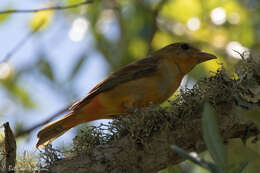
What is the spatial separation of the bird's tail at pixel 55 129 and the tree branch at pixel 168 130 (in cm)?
75

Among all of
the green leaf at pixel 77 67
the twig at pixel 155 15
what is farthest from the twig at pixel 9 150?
the green leaf at pixel 77 67

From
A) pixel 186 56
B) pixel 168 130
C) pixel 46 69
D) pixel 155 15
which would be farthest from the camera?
pixel 46 69

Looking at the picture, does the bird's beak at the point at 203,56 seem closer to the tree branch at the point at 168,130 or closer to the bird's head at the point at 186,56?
the bird's head at the point at 186,56

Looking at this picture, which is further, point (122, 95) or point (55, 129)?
point (122, 95)

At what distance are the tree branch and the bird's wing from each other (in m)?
0.98

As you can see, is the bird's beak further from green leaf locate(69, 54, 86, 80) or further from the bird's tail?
green leaf locate(69, 54, 86, 80)

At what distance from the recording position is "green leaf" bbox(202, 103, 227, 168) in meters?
2.21

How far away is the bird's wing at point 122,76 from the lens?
4.43m

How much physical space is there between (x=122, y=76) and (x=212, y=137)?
2.44 metres

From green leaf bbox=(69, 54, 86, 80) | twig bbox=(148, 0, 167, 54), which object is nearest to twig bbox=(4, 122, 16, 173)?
twig bbox=(148, 0, 167, 54)

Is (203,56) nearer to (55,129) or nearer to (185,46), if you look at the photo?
(185,46)

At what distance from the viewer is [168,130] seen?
3254 millimetres

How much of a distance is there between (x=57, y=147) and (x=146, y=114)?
824 millimetres

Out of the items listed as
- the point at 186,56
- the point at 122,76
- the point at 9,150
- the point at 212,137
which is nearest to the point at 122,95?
the point at 122,76
